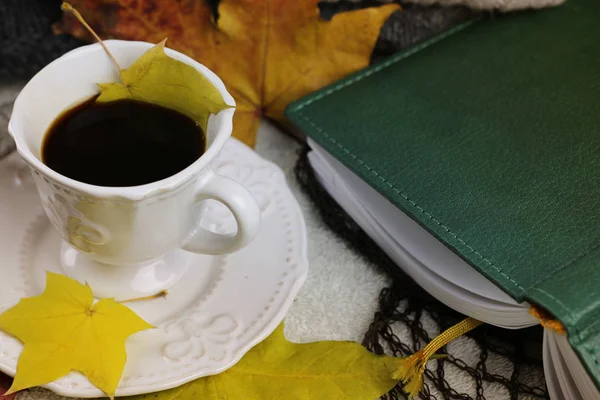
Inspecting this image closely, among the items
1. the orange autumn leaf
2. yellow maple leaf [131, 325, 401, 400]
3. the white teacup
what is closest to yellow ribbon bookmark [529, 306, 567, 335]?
yellow maple leaf [131, 325, 401, 400]

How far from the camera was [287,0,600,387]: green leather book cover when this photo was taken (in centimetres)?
51

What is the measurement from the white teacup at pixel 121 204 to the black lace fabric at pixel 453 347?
154 mm

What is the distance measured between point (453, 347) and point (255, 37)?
0.37 m

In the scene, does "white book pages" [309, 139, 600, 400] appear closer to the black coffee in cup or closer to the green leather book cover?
the green leather book cover

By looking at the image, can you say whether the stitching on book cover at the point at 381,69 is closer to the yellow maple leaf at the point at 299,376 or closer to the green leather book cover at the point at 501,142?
the green leather book cover at the point at 501,142

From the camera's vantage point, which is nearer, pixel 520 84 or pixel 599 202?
pixel 599 202

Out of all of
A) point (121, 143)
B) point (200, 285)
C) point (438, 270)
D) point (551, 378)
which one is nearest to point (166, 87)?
point (121, 143)

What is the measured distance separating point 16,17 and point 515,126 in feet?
1.67

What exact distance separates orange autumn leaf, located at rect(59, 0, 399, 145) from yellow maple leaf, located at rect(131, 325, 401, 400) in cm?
25

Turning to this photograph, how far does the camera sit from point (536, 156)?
23.4 inches

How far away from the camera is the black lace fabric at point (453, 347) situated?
54 centimetres

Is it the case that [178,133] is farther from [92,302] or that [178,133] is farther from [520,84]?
[520,84]

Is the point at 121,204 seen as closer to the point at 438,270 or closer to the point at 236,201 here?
the point at 236,201

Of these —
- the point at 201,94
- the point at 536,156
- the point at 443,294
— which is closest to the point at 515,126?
the point at 536,156
